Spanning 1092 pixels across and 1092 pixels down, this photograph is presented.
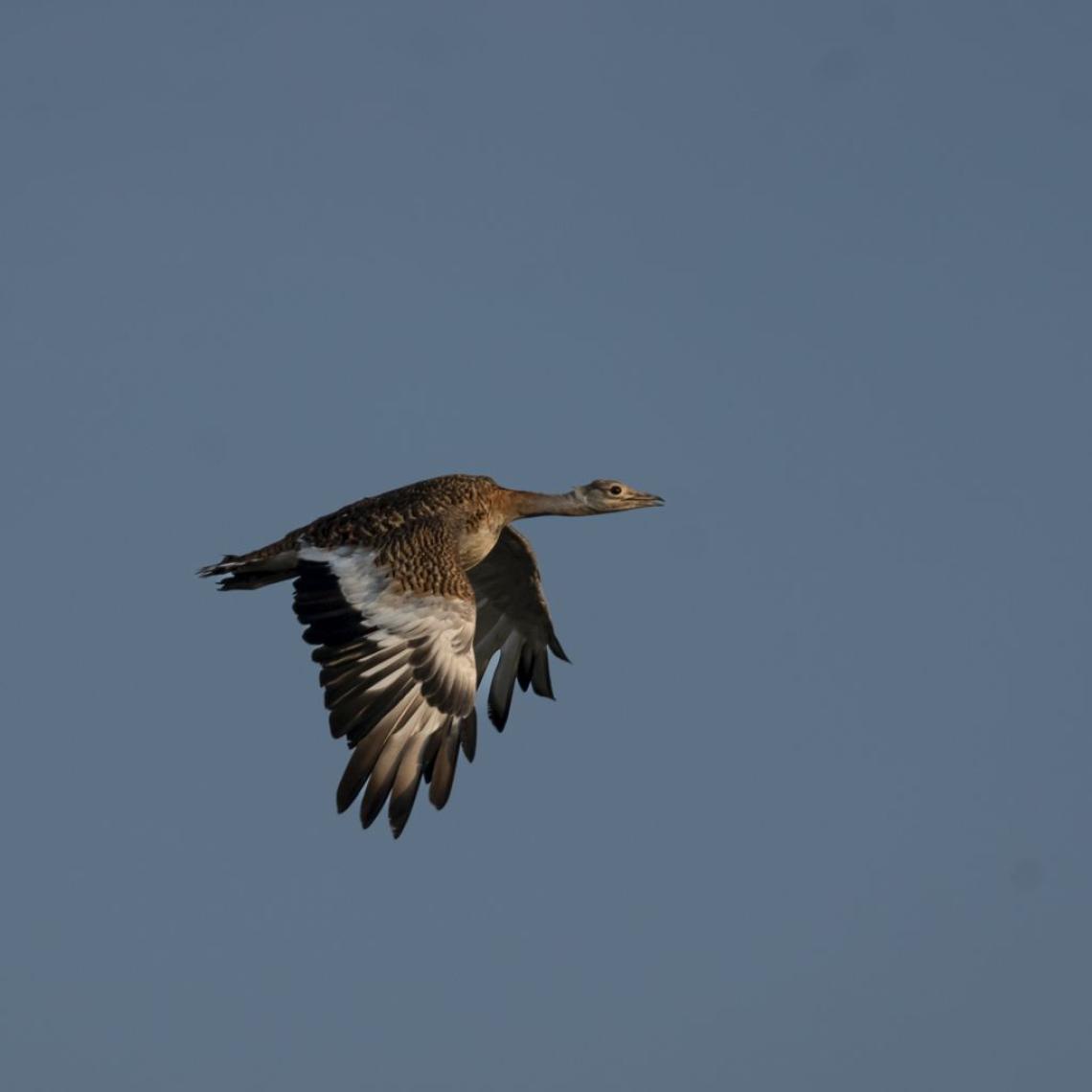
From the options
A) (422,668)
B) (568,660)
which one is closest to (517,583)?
(568,660)

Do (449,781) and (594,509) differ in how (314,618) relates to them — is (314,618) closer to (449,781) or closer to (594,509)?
(449,781)

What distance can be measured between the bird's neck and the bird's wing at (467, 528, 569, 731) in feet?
2.81

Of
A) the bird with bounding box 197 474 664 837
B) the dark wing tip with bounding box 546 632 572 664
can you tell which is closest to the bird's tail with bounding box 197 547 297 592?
the bird with bounding box 197 474 664 837

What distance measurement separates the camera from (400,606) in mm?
24359

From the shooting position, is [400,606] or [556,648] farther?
[556,648]

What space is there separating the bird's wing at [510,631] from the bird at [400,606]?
56mm

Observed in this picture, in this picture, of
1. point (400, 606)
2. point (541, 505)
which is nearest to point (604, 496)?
point (541, 505)

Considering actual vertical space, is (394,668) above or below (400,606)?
below

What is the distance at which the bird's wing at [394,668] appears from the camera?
75.1 ft

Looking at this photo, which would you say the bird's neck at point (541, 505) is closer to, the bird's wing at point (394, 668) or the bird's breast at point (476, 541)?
the bird's breast at point (476, 541)

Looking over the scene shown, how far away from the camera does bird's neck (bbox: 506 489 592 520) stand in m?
29.2

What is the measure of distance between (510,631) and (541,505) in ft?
6.64

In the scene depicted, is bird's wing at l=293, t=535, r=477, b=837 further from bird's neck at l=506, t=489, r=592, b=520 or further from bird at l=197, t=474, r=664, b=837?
bird's neck at l=506, t=489, r=592, b=520

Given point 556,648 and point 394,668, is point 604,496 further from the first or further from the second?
point 394,668
